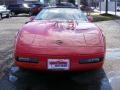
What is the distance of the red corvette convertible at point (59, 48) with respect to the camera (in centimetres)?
584

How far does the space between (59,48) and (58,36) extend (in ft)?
1.48

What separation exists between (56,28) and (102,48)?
1.20 metres

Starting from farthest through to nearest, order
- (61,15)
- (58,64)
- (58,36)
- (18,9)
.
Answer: (18,9), (61,15), (58,36), (58,64)

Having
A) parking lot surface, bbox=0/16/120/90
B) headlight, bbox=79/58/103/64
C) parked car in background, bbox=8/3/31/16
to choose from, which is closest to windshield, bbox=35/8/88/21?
parking lot surface, bbox=0/16/120/90

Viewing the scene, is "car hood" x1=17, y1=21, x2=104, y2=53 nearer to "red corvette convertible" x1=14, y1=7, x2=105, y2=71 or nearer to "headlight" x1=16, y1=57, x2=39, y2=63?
"red corvette convertible" x1=14, y1=7, x2=105, y2=71

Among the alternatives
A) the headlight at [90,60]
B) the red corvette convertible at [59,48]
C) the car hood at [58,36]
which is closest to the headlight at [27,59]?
the red corvette convertible at [59,48]

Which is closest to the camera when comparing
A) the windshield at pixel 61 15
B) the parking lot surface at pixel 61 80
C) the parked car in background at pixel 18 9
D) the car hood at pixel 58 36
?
the parking lot surface at pixel 61 80

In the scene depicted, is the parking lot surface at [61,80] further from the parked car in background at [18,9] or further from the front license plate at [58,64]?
the parked car in background at [18,9]

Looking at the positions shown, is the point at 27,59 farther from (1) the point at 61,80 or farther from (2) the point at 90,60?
(2) the point at 90,60

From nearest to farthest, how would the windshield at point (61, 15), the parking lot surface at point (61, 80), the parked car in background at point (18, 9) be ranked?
the parking lot surface at point (61, 80) < the windshield at point (61, 15) < the parked car in background at point (18, 9)

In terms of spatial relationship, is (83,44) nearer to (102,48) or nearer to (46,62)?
(102,48)

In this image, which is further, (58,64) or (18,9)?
(18,9)

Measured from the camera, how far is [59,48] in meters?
6.00

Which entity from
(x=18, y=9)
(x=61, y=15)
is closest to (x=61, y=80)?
(x=61, y=15)
